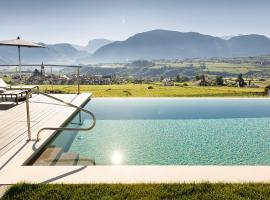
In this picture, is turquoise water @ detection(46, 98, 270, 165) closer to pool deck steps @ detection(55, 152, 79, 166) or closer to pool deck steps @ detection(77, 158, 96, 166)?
pool deck steps @ detection(77, 158, 96, 166)

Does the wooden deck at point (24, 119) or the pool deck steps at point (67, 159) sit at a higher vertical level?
the wooden deck at point (24, 119)

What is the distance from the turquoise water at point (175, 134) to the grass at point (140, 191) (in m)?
1.83

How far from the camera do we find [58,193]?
3.40 m

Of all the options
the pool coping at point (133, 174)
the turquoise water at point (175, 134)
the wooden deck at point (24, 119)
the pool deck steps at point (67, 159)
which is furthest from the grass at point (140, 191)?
the turquoise water at point (175, 134)

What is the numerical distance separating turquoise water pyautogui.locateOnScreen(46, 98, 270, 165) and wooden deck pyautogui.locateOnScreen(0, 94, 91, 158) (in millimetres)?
449

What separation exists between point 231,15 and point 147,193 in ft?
331

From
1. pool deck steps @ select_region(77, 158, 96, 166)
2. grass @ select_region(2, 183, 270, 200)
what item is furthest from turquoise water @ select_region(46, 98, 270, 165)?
grass @ select_region(2, 183, 270, 200)

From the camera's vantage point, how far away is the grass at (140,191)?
330cm

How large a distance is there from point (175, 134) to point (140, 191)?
405 centimetres

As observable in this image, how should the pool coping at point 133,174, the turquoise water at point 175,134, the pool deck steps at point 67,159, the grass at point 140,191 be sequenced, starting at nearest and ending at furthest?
the grass at point 140,191 < the pool coping at point 133,174 < the pool deck steps at point 67,159 < the turquoise water at point 175,134

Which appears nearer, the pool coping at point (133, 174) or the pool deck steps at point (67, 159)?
the pool coping at point (133, 174)

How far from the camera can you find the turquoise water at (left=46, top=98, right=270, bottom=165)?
568 cm

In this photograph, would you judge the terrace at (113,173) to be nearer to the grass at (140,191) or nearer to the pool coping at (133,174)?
the pool coping at (133,174)

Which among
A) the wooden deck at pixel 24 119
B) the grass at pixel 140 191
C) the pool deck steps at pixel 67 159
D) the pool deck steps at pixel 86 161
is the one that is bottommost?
the pool deck steps at pixel 86 161
